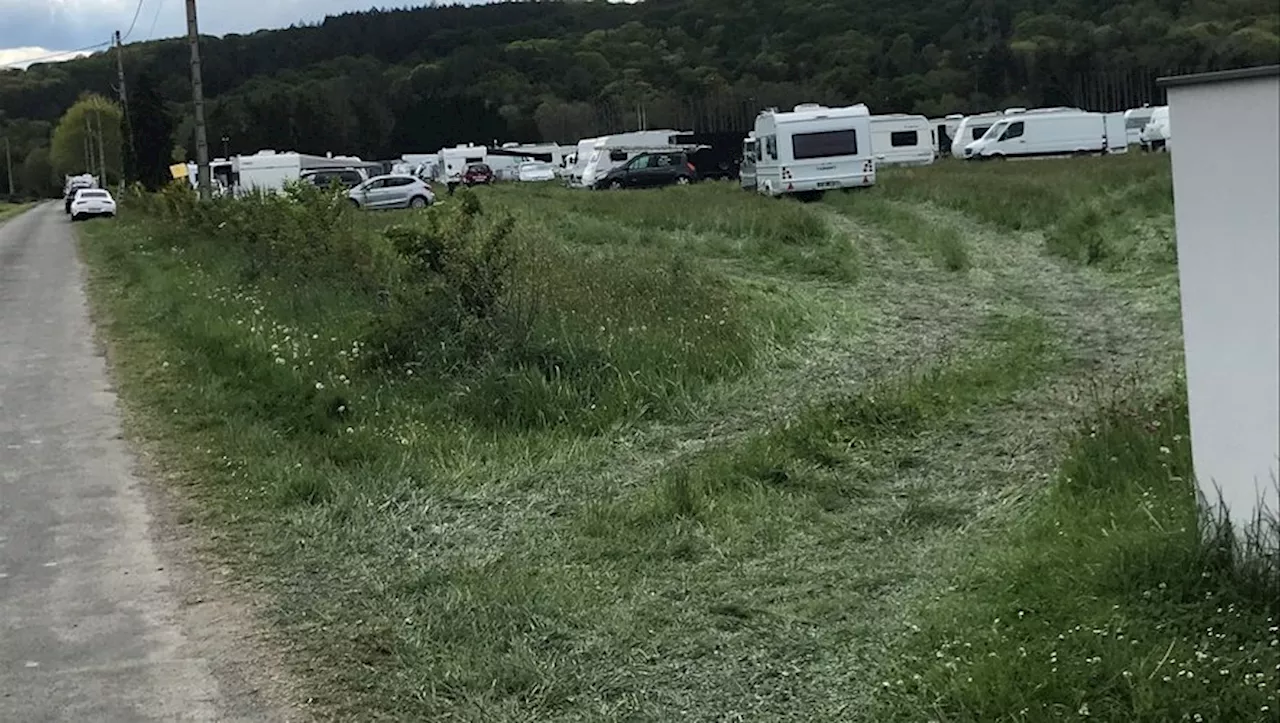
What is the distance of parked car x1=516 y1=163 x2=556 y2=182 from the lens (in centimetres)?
6675

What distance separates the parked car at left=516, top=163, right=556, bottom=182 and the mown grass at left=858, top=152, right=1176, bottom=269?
35.2 m

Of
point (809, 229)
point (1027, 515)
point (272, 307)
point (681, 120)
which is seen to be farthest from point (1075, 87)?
point (681, 120)

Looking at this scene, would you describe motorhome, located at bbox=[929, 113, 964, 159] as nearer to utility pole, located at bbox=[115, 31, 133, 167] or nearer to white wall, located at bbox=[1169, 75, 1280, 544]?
utility pole, located at bbox=[115, 31, 133, 167]

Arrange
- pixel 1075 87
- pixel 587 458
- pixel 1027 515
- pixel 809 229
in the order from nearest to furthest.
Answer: pixel 1027 515 < pixel 587 458 < pixel 809 229 < pixel 1075 87

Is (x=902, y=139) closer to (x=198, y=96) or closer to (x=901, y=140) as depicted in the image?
(x=901, y=140)

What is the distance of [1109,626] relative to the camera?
436 cm

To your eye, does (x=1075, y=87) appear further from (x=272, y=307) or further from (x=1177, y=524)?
(x=1177, y=524)

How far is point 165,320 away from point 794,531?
10.5m

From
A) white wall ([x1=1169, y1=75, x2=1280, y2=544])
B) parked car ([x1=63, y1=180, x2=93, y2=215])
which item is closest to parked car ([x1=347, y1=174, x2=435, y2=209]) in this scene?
parked car ([x1=63, y1=180, x2=93, y2=215])

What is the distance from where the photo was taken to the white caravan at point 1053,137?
48406mm

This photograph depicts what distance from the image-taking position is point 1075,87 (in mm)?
30500

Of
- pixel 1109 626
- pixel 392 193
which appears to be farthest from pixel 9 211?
pixel 1109 626

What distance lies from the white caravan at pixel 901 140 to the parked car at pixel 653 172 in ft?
40.6

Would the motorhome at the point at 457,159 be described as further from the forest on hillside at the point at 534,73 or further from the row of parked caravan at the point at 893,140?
the row of parked caravan at the point at 893,140
